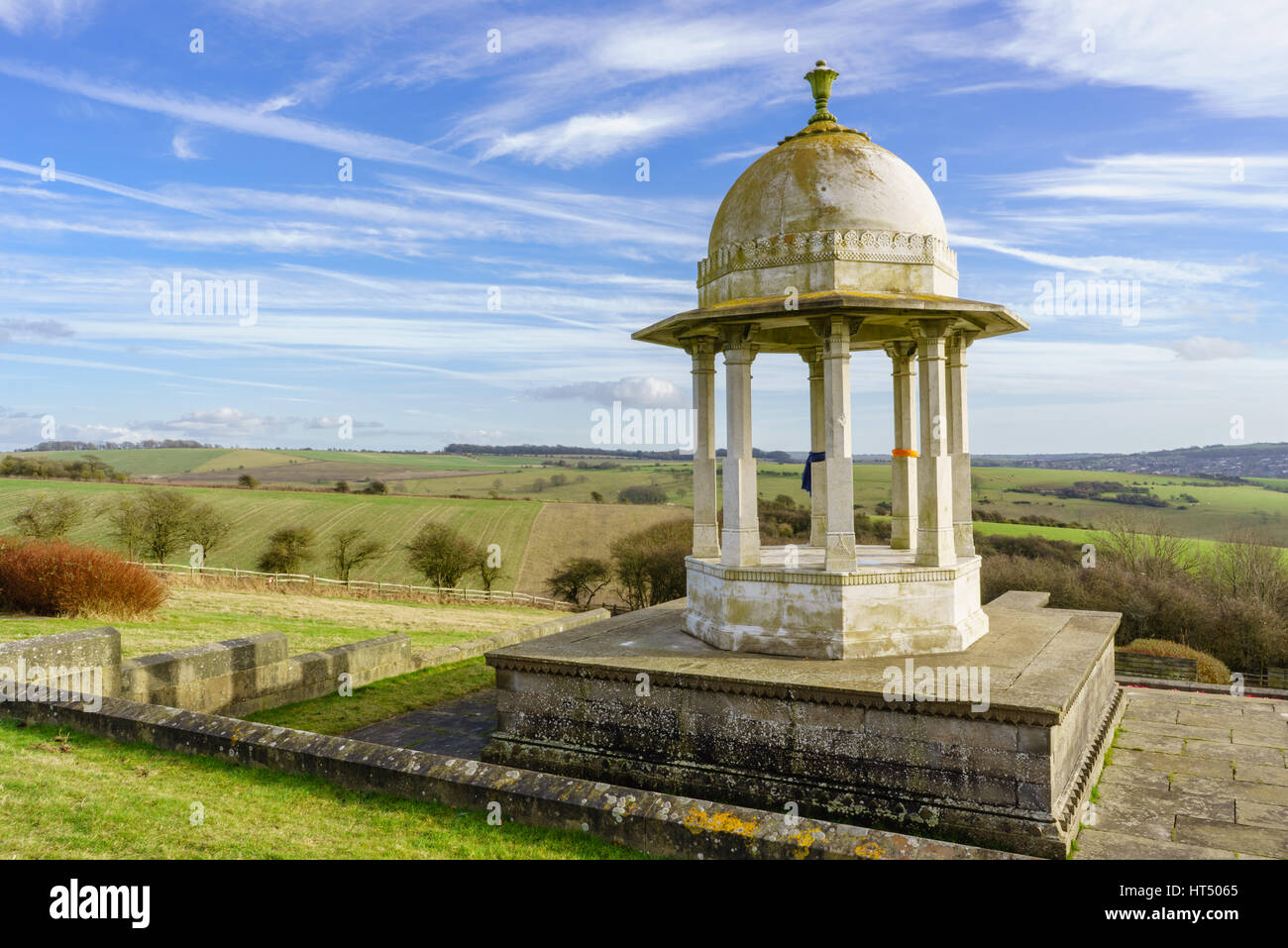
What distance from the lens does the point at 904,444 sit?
532 inches

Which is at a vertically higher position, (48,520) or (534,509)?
(48,520)

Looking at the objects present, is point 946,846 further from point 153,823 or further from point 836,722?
point 153,823

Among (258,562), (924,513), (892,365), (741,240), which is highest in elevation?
(741,240)

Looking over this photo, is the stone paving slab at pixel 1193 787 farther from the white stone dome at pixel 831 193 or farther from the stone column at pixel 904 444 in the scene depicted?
the white stone dome at pixel 831 193

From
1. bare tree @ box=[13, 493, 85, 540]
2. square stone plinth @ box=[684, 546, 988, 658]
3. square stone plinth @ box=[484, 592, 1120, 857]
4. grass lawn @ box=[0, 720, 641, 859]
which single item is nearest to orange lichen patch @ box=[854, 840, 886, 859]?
grass lawn @ box=[0, 720, 641, 859]

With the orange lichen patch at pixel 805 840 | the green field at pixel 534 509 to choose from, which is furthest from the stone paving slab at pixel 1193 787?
the green field at pixel 534 509

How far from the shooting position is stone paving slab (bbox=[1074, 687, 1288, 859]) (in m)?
8.22

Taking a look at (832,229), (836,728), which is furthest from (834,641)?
(832,229)

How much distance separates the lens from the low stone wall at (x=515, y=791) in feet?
20.5

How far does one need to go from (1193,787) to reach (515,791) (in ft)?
26.9

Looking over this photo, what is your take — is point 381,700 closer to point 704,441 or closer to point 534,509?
point 704,441

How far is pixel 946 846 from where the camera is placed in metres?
6.16
